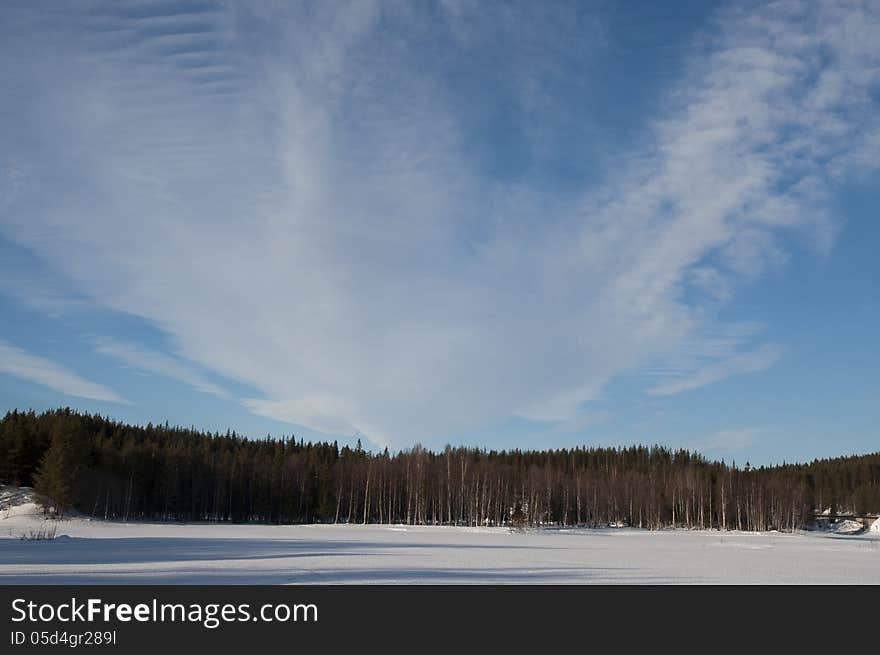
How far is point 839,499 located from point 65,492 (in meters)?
117

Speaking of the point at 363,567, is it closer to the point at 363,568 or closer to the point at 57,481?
the point at 363,568

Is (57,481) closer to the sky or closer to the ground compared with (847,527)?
closer to the sky

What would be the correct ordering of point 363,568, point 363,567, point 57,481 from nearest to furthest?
point 363,568 < point 363,567 < point 57,481

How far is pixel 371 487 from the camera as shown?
95.0 meters

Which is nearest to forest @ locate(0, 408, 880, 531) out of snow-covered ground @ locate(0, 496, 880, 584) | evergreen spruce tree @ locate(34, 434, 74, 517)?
evergreen spruce tree @ locate(34, 434, 74, 517)

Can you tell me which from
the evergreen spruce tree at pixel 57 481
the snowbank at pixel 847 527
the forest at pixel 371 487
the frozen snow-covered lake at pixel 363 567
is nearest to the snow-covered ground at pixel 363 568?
the frozen snow-covered lake at pixel 363 567

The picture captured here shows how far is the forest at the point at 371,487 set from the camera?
79.6 meters

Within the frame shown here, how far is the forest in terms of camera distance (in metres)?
79.6

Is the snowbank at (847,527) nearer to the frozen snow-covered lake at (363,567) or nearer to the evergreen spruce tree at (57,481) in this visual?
the frozen snow-covered lake at (363,567)

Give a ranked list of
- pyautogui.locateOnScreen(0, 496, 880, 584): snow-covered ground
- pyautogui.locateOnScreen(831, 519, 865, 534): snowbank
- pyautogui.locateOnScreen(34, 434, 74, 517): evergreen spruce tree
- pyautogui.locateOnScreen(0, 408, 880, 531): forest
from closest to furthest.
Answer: pyautogui.locateOnScreen(0, 496, 880, 584): snow-covered ground < pyautogui.locateOnScreen(34, 434, 74, 517): evergreen spruce tree < pyautogui.locateOnScreen(0, 408, 880, 531): forest < pyautogui.locateOnScreen(831, 519, 865, 534): snowbank

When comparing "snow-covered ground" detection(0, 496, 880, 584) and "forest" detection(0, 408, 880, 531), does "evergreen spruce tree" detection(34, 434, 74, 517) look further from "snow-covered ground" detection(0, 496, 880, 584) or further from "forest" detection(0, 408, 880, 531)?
"snow-covered ground" detection(0, 496, 880, 584)

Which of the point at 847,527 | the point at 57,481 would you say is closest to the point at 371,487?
the point at 57,481
